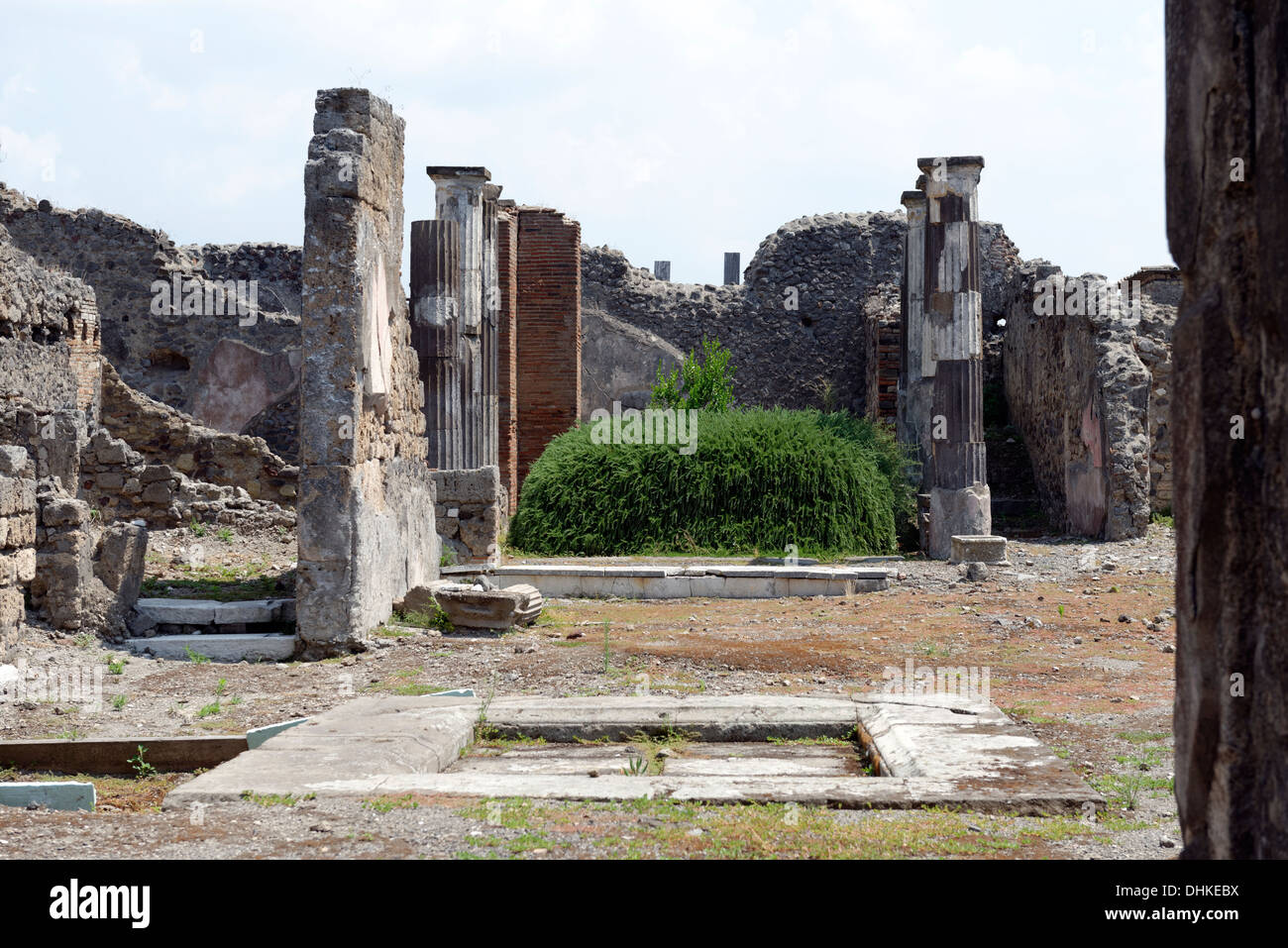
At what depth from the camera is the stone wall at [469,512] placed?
11.2 meters

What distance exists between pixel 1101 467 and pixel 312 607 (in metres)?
9.76

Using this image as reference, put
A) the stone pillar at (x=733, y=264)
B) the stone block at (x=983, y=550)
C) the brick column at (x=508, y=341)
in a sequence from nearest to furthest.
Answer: the stone block at (x=983, y=550) < the brick column at (x=508, y=341) < the stone pillar at (x=733, y=264)

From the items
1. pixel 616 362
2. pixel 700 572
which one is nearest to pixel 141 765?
pixel 700 572

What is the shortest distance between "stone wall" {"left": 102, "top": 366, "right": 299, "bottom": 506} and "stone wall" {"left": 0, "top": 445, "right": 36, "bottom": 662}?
545 centimetres

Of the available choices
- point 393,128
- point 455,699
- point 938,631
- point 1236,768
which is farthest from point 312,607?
point 1236,768

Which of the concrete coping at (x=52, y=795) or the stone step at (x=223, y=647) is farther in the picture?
the stone step at (x=223, y=647)

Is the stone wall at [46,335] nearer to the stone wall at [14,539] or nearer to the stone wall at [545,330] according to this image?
the stone wall at [14,539]

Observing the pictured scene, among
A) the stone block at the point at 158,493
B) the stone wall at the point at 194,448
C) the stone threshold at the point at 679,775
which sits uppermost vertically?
the stone wall at the point at 194,448

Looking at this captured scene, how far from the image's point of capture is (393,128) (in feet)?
27.8

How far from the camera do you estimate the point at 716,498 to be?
43.1 feet

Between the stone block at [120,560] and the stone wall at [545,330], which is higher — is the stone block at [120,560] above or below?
below

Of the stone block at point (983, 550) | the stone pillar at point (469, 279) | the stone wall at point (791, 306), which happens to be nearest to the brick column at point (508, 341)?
the stone wall at point (791, 306)

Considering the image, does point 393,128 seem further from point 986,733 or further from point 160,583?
A: point 986,733

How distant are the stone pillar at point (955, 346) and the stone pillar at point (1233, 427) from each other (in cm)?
1157
